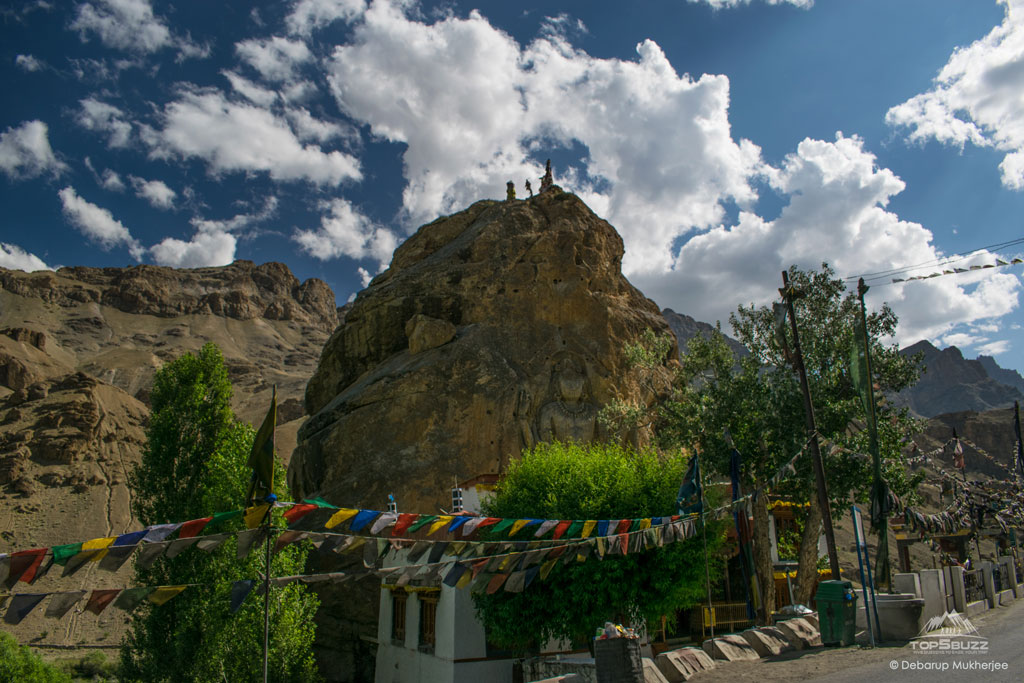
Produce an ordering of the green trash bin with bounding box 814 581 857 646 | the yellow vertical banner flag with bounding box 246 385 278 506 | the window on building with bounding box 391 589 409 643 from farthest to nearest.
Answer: the window on building with bounding box 391 589 409 643, the green trash bin with bounding box 814 581 857 646, the yellow vertical banner flag with bounding box 246 385 278 506

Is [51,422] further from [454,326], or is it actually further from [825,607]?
[825,607]

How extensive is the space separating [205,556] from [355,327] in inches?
944

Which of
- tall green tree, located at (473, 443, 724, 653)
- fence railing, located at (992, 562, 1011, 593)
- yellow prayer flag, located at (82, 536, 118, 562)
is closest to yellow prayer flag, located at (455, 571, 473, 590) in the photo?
yellow prayer flag, located at (82, 536, 118, 562)

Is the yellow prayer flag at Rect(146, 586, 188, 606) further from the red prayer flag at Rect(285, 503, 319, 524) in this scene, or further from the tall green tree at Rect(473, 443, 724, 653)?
the tall green tree at Rect(473, 443, 724, 653)

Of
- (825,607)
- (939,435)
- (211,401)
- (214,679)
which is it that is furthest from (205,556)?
(939,435)

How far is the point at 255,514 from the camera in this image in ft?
32.0

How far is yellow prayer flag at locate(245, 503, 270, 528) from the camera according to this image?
9680 mm

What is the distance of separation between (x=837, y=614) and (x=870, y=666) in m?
2.71

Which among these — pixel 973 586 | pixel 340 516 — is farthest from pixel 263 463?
pixel 973 586

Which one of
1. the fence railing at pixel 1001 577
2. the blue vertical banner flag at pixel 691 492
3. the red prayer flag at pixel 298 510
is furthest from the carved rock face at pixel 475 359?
the red prayer flag at pixel 298 510

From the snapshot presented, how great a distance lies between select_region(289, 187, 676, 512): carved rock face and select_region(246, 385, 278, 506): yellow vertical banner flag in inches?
930

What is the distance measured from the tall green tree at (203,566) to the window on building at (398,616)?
3273 millimetres

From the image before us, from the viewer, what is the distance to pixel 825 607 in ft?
47.5

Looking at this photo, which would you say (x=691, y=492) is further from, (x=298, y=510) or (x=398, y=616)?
(x=398, y=616)
